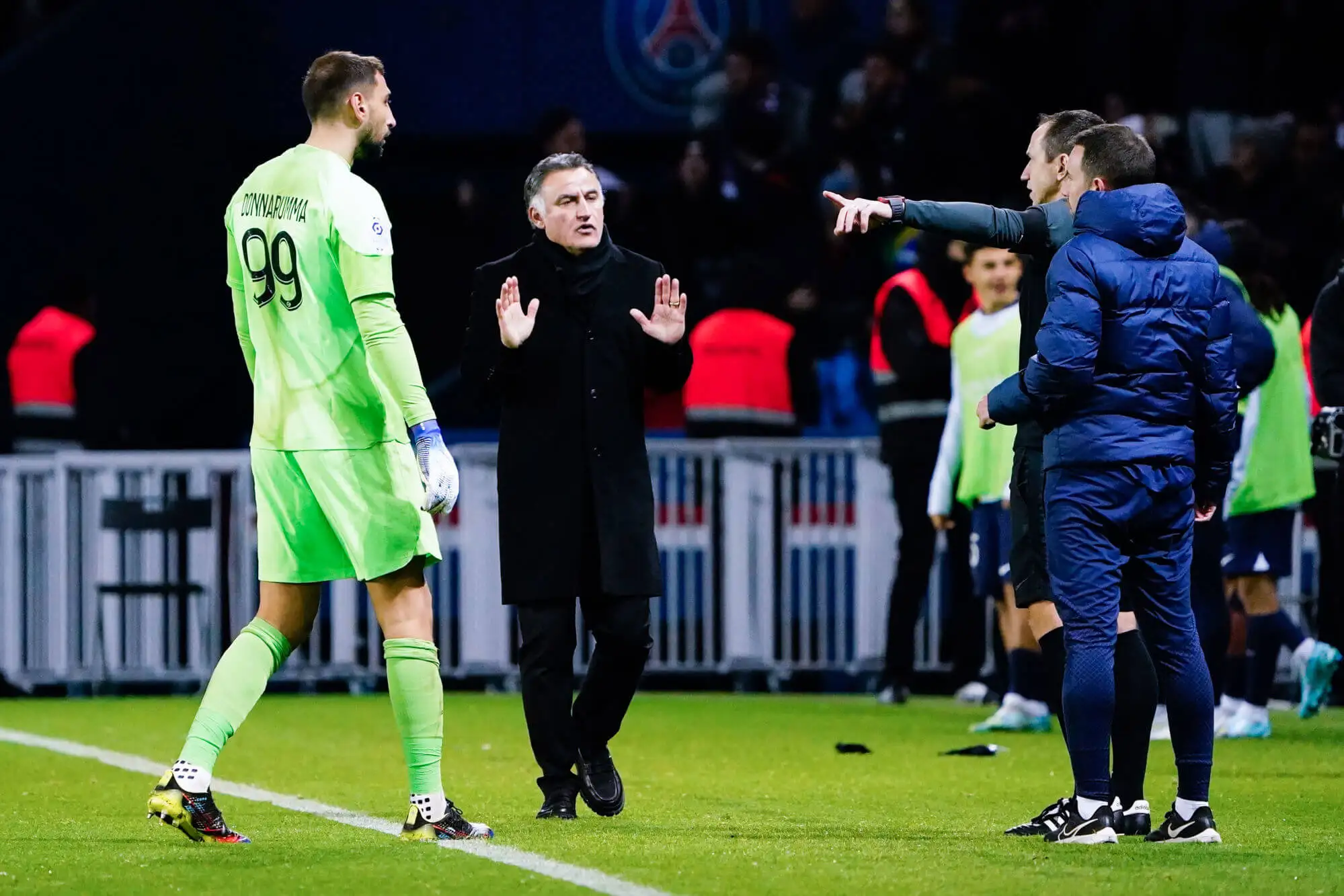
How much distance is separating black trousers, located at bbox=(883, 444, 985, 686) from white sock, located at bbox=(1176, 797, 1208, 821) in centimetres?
627

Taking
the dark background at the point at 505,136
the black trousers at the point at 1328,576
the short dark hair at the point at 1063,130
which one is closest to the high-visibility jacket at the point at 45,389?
the dark background at the point at 505,136

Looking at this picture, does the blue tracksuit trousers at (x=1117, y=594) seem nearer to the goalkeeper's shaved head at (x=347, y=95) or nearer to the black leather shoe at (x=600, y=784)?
the black leather shoe at (x=600, y=784)

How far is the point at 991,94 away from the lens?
1670cm

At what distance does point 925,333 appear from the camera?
1320 centimetres

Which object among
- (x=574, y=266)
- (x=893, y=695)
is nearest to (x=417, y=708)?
(x=574, y=266)

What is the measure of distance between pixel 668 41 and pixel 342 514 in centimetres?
1285

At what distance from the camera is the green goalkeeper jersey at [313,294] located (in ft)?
23.0

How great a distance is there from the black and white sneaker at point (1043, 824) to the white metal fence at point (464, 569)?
690cm

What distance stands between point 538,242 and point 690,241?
9.49 m

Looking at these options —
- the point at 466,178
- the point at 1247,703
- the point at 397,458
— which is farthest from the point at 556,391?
the point at 466,178

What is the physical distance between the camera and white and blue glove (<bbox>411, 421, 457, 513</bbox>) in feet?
22.3

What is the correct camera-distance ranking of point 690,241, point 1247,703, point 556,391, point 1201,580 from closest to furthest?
point 556,391
point 1201,580
point 1247,703
point 690,241

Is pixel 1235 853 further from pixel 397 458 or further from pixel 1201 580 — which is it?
pixel 1201 580

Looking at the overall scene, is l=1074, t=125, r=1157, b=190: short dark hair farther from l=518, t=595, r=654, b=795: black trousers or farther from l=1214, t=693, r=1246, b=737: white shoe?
l=1214, t=693, r=1246, b=737: white shoe
